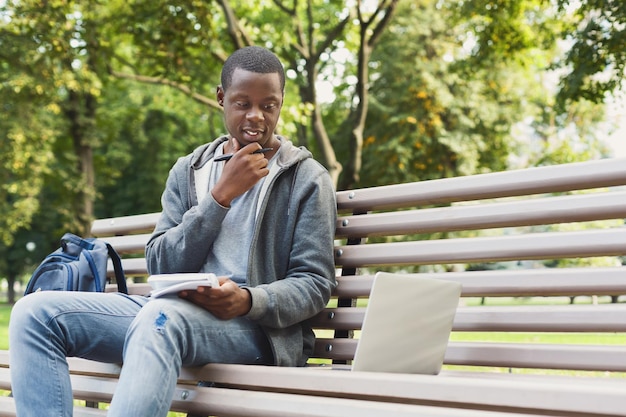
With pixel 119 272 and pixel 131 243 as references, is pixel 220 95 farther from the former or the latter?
pixel 131 243

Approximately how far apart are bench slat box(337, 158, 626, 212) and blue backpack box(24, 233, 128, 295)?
37.7 inches

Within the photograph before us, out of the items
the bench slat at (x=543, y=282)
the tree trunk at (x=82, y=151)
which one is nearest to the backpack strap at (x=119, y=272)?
the bench slat at (x=543, y=282)

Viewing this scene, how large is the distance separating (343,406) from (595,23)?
9.55 m

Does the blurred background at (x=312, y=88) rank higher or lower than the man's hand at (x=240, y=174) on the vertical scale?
higher

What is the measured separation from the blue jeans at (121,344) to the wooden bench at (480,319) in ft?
0.42

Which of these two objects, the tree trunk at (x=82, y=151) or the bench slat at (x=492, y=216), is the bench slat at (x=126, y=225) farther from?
the tree trunk at (x=82, y=151)

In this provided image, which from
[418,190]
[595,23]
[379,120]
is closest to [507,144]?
[379,120]

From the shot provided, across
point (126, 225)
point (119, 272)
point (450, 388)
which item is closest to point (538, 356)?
point (450, 388)

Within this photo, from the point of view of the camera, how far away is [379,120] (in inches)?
923

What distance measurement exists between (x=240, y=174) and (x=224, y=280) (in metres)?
0.40

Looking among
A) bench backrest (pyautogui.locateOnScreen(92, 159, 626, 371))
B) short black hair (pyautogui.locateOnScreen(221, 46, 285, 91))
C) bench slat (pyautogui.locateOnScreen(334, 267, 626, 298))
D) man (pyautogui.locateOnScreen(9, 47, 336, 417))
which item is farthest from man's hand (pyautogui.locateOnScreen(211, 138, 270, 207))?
bench slat (pyautogui.locateOnScreen(334, 267, 626, 298))

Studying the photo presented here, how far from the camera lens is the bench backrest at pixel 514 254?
8.62 ft

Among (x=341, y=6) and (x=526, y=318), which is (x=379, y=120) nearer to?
(x=341, y=6)

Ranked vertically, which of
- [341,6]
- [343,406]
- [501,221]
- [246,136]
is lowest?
[343,406]
